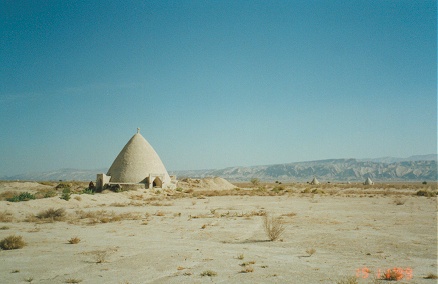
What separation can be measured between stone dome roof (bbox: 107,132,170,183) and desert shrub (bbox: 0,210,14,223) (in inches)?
632

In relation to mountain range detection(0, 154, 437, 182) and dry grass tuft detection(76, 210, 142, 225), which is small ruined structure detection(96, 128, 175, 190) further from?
mountain range detection(0, 154, 437, 182)

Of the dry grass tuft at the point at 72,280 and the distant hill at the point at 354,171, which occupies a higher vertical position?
the dry grass tuft at the point at 72,280

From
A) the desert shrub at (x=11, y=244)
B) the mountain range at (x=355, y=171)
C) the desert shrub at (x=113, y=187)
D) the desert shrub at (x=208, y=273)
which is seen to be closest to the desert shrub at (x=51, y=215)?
the desert shrub at (x=11, y=244)

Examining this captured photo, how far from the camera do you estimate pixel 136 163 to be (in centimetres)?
3111

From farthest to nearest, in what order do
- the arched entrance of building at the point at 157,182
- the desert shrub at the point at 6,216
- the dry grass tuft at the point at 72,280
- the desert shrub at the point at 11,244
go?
1. the arched entrance of building at the point at 157,182
2. the desert shrub at the point at 6,216
3. the desert shrub at the point at 11,244
4. the dry grass tuft at the point at 72,280

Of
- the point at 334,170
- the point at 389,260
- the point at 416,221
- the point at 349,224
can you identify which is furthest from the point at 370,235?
the point at 334,170

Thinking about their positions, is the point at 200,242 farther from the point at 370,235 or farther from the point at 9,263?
the point at 370,235

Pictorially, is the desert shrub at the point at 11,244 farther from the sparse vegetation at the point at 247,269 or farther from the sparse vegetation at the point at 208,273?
the sparse vegetation at the point at 247,269

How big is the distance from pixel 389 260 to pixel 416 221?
7248mm

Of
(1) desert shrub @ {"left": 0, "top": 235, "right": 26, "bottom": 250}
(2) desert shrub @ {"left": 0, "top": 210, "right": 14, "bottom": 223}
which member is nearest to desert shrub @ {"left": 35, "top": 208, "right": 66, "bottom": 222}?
(2) desert shrub @ {"left": 0, "top": 210, "right": 14, "bottom": 223}

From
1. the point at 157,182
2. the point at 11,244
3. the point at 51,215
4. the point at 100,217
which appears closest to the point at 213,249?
the point at 11,244

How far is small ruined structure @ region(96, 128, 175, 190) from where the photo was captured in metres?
29.8

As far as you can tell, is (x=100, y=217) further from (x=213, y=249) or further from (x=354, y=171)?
(x=354, y=171)

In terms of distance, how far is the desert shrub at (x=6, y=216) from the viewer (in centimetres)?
1296
